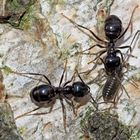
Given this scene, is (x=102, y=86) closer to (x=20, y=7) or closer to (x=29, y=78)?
(x=29, y=78)

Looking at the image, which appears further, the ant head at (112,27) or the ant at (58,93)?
the ant head at (112,27)

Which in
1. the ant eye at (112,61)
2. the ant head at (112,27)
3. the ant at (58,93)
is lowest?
the ant at (58,93)

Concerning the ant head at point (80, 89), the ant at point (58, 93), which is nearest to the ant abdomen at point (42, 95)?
the ant at point (58, 93)

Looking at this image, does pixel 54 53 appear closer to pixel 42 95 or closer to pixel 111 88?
pixel 42 95

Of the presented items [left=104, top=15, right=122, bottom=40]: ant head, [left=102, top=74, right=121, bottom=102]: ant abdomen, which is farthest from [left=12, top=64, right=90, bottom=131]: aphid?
[left=104, top=15, right=122, bottom=40]: ant head

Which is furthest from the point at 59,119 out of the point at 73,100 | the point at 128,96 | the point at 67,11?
the point at 67,11

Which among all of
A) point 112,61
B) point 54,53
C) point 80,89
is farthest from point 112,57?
point 54,53

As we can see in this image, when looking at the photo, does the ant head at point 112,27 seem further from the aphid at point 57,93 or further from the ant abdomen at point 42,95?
the ant abdomen at point 42,95

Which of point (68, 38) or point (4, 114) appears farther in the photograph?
point (68, 38)
